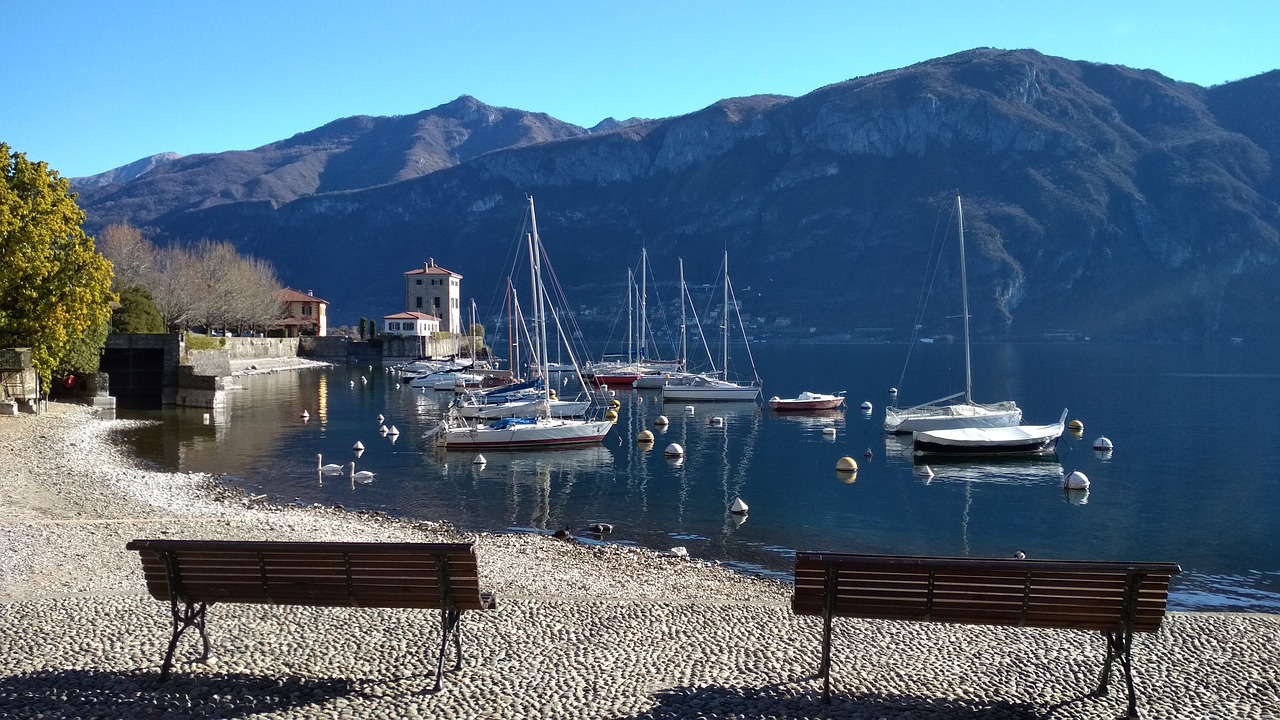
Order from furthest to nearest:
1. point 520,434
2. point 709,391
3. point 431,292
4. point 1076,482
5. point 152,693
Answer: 1. point 431,292
2. point 709,391
3. point 520,434
4. point 1076,482
5. point 152,693

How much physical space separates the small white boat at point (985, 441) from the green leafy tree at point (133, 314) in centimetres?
4713

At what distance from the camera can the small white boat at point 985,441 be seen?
40.6m

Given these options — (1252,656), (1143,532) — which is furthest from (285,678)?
(1143,532)

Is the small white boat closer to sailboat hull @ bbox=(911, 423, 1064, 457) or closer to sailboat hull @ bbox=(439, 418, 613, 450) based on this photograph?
sailboat hull @ bbox=(911, 423, 1064, 457)

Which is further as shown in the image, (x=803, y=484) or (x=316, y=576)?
(x=803, y=484)

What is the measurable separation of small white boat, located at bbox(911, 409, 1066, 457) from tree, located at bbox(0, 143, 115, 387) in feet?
112

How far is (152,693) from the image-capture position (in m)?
8.47

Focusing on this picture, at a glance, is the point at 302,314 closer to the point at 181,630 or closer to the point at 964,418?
the point at 964,418

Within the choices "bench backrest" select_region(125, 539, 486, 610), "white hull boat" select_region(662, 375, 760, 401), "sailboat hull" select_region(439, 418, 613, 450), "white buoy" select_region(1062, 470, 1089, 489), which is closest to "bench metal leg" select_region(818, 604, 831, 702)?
"bench backrest" select_region(125, 539, 486, 610)

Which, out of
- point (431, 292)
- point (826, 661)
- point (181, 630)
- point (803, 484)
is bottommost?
point (803, 484)

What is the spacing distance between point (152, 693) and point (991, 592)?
7.69m

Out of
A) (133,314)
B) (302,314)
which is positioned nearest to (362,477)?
(133,314)

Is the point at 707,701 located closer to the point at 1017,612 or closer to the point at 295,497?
the point at 1017,612

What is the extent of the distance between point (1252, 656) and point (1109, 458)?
33.0 m
